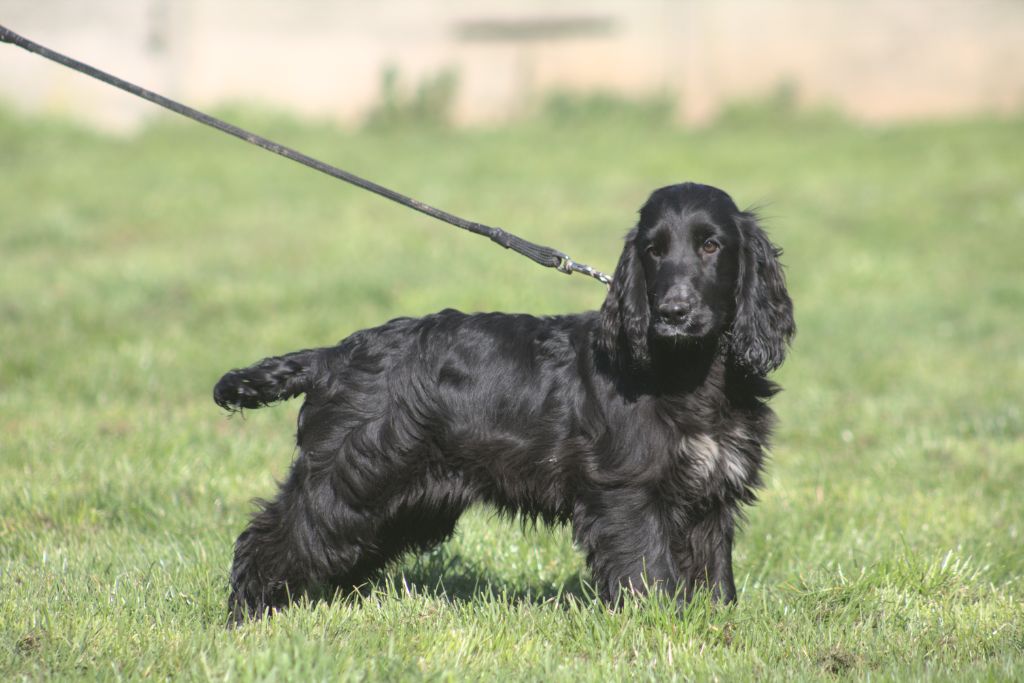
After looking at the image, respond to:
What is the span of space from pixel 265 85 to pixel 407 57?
91.4 inches

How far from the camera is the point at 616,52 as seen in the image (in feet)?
63.3

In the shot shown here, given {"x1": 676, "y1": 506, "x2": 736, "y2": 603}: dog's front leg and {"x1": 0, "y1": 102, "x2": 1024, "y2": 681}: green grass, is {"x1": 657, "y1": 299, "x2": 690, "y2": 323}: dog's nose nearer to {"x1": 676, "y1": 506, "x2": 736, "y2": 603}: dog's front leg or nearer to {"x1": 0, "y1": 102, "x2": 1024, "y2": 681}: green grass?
{"x1": 676, "y1": 506, "x2": 736, "y2": 603}: dog's front leg

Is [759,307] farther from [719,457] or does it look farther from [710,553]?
[710,553]

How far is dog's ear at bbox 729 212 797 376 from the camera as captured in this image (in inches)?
169

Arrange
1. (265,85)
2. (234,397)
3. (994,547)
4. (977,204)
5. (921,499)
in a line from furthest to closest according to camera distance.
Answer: (265,85) → (977,204) → (921,499) → (994,547) → (234,397)

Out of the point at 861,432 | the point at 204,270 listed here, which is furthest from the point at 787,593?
the point at 204,270

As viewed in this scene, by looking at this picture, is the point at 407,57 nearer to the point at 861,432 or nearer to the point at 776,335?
the point at 861,432

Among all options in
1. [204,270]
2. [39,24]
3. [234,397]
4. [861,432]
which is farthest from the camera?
[39,24]

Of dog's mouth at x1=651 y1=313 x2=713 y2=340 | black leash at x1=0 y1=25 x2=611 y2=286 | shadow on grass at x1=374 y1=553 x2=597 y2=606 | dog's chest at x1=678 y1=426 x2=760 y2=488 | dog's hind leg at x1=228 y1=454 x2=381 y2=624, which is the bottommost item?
shadow on grass at x1=374 y1=553 x2=597 y2=606

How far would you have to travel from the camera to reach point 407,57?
19141 millimetres

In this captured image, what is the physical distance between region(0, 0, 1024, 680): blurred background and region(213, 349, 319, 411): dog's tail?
0.75 meters

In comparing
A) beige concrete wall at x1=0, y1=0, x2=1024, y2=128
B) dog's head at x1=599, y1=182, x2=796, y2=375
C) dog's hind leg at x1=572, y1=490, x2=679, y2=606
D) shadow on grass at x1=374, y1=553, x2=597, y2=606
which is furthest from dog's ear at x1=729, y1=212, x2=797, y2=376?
beige concrete wall at x1=0, y1=0, x2=1024, y2=128

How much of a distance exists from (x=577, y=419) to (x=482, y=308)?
503 centimetres

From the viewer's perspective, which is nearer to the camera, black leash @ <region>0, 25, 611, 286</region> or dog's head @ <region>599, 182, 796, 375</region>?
dog's head @ <region>599, 182, 796, 375</region>
